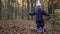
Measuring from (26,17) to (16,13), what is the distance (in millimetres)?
1256

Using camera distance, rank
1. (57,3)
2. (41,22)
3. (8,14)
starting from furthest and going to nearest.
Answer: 1. (8,14)
2. (57,3)
3. (41,22)

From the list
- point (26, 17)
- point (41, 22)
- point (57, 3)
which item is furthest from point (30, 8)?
point (41, 22)

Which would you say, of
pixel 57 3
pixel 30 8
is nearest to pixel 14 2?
pixel 30 8

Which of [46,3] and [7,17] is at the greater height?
[46,3]

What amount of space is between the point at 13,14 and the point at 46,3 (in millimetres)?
3724

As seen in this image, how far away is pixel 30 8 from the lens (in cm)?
Result: 1950

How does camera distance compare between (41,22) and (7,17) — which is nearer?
(41,22)

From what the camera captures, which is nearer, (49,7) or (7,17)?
(49,7)

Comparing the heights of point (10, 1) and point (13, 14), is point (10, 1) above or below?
above

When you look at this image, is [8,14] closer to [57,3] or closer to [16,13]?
[16,13]

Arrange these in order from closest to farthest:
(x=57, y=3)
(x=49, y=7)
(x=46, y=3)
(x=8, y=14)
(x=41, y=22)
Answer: (x=41, y=22)
(x=57, y=3)
(x=49, y=7)
(x=46, y=3)
(x=8, y=14)

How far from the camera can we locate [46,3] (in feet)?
58.0

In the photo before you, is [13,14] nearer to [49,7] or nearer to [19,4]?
[19,4]

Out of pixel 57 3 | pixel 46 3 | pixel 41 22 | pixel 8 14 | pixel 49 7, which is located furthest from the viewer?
pixel 8 14
